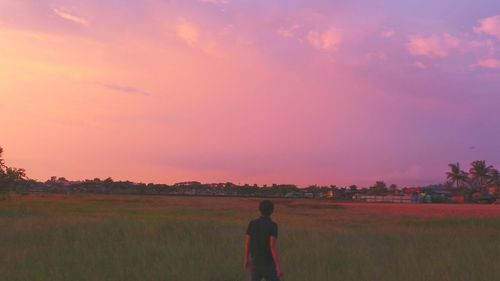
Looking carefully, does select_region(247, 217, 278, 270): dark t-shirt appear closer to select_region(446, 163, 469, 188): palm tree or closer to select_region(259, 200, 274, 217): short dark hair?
select_region(259, 200, 274, 217): short dark hair

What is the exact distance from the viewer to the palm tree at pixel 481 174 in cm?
14675

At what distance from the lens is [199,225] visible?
21.6 meters

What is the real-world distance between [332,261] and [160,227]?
9218 millimetres

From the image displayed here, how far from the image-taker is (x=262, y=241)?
7957 mm

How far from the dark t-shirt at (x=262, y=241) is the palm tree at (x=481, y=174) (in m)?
151

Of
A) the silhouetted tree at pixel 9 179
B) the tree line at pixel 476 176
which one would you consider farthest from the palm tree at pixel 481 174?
the silhouetted tree at pixel 9 179

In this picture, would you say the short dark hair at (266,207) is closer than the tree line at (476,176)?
Yes

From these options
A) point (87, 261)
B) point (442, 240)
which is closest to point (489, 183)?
point (442, 240)

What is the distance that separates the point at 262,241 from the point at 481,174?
152876mm

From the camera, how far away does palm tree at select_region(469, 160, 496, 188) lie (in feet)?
481

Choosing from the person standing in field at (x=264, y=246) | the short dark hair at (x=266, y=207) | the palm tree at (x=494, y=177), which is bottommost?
the person standing in field at (x=264, y=246)

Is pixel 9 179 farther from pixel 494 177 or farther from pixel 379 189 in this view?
pixel 379 189

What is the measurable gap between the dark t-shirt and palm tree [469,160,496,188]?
151215mm

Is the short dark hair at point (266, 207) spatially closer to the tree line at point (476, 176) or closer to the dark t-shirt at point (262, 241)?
the dark t-shirt at point (262, 241)
